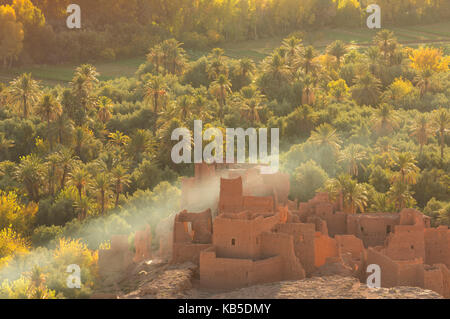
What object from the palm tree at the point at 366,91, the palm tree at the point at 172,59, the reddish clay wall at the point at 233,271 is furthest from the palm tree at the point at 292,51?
the reddish clay wall at the point at 233,271

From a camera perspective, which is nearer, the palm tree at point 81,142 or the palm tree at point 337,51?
the palm tree at point 81,142

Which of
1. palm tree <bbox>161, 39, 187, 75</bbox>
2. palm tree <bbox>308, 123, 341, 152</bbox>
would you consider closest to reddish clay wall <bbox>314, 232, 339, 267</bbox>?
palm tree <bbox>308, 123, 341, 152</bbox>

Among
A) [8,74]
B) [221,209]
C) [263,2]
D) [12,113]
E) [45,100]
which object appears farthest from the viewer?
[263,2]

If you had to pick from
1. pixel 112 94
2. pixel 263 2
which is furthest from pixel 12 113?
pixel 263 2

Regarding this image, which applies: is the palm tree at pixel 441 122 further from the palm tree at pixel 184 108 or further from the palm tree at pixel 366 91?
the palm tree at pixel 184 108

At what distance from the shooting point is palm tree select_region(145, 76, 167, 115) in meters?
96.6

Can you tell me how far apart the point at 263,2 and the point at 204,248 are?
111 metres

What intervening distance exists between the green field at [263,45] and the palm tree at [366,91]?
90.2 feet

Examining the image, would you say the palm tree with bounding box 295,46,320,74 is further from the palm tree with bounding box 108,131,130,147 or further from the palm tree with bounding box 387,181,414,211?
the palm tree with bounding box 387,181,414,211

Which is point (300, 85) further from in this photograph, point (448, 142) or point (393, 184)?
point (393, 184)

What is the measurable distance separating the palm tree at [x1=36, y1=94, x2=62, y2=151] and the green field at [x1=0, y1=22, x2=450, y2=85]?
28.2 m

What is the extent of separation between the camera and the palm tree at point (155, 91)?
96625 millimetres

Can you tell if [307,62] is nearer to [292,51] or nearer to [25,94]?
[292,51]

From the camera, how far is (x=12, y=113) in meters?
95.5
